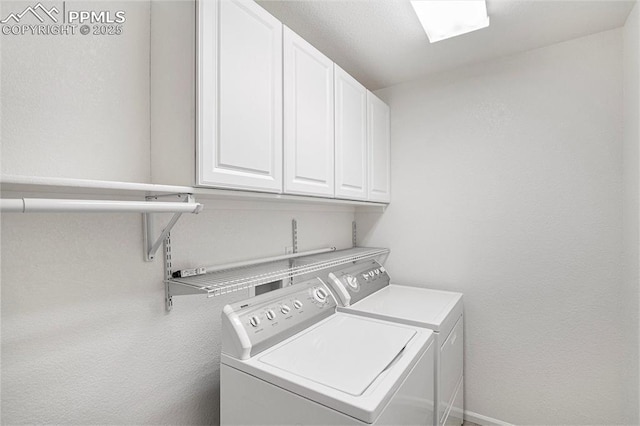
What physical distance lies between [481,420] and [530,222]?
1472 millimetres

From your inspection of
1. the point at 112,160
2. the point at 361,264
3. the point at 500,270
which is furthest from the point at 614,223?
the point at 112,160

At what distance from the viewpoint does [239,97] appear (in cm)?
124

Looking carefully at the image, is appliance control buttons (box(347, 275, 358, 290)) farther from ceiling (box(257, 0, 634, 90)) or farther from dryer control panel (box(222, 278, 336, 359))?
ceiling (box(257, 0, 634, 90))

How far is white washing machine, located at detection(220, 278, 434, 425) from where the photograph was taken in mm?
1031

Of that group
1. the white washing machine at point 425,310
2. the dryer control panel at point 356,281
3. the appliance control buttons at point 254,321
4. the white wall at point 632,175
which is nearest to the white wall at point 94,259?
the appliance control buttons at point 254,321

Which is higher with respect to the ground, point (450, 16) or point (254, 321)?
point (450, 16)

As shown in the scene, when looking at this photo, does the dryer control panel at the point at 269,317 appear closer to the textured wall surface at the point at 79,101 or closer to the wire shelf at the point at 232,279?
the wire shelf at the point at 232,279

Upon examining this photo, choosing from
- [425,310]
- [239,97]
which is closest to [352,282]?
[425,310]


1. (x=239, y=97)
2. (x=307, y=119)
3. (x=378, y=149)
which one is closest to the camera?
(x=239, y=97)

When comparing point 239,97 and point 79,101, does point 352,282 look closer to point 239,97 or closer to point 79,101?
point 239,97

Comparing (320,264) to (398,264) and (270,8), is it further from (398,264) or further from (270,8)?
(270,8)

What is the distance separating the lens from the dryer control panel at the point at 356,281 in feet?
6.28

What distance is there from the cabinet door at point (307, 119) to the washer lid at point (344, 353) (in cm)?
71

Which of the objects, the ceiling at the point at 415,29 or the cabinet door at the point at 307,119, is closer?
the cabinet door at the point at 307,119
